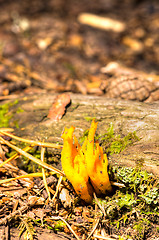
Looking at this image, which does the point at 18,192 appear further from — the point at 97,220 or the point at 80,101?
the point at 80,101

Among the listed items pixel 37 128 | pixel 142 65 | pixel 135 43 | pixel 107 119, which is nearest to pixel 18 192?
pixel 37 128

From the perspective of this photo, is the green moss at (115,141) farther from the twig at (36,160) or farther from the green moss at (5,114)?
the green moss at (5,114)

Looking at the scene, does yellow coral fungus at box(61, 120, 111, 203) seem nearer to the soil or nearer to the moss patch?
the soil

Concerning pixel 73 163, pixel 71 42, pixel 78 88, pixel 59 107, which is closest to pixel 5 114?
pixel 59 107

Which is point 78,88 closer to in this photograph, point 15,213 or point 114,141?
point 114,141

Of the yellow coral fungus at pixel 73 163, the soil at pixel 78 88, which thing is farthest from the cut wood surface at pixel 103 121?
the yellow coral fungus at pixel 73 163

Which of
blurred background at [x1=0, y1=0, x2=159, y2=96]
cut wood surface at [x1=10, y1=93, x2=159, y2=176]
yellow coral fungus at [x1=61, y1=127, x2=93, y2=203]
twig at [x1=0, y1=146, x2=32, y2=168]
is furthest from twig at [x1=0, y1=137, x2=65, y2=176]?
blurred background at [x1=0, y1=0, x2=159, y2=96]
